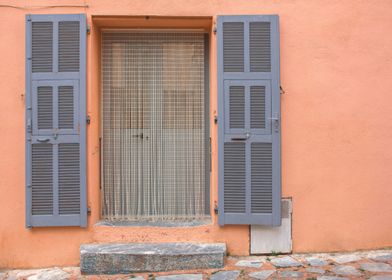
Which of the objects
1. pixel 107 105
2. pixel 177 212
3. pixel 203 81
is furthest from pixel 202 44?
pixel 177 212

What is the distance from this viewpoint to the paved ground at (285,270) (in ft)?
14.6

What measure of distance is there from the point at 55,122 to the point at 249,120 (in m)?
2.25

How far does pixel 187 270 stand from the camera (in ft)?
15.5

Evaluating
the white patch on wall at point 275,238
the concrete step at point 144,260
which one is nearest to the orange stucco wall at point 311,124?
the white patch on wall at point 275,238

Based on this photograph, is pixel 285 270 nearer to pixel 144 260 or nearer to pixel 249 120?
pixel 144 260

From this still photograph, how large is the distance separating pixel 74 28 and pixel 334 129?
10.8ft

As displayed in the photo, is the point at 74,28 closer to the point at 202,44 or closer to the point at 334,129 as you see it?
the point at 202,44

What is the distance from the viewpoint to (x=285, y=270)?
4598 mm

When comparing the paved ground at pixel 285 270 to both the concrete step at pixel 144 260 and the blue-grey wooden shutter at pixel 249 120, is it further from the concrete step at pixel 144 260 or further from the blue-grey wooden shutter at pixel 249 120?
the blue-grey wooden shutter at pixel 249 120

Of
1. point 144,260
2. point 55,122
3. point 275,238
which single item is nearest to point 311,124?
point 275,238

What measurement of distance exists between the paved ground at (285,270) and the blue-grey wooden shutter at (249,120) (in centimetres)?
46

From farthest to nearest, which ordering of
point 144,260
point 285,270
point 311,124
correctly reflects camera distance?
point 311,124 → point 144,260 → point 285,270

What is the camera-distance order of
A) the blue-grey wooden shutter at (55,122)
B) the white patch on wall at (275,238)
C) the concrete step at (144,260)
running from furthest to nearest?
the white patch on wall at (275,238) < the blue-grey wooden shutter at (55,122) < the concrete step at (144,260)

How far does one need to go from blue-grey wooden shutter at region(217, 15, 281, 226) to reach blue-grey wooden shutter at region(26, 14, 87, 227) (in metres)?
1.63
